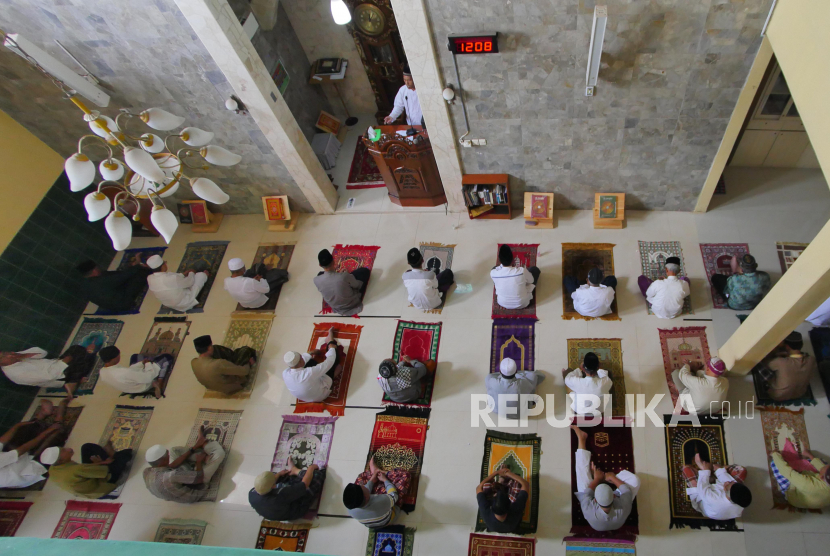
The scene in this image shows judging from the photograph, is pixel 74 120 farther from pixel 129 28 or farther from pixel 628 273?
pixel 628 273

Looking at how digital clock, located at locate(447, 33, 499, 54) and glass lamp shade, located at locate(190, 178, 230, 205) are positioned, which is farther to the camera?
digital clock, located at locate(447, 33, 499, 54)

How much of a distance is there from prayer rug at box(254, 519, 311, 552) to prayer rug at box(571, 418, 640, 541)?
238 cm

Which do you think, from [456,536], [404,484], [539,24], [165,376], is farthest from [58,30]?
[456,536]

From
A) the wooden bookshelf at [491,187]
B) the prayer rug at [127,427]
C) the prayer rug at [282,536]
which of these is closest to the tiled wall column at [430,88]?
the wooden bookshelf at [491,187]

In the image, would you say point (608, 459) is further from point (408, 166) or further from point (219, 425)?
point (219, 425)

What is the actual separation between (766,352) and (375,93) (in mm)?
5747

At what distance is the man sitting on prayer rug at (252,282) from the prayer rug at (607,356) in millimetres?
3406

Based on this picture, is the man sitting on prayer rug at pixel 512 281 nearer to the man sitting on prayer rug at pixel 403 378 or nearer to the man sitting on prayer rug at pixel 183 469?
the man sitting on prayer rug at pixel 403 378

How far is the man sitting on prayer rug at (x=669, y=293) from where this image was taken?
17.2 feet

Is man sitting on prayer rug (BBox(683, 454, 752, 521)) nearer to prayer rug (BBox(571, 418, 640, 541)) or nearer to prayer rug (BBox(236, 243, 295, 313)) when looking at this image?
prayer rug (BBox(571, 418, 640, 541))

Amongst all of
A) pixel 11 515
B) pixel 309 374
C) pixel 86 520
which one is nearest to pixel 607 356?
pixel 309 374

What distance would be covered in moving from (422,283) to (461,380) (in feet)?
3.46

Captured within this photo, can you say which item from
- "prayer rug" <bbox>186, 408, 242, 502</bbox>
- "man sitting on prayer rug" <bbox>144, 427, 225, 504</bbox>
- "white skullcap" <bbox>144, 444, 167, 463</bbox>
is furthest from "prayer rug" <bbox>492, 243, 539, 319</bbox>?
"white skullcap" <bbox>144, 444, 167, 463</bbox>

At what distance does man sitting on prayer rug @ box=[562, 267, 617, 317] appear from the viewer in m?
5.30
